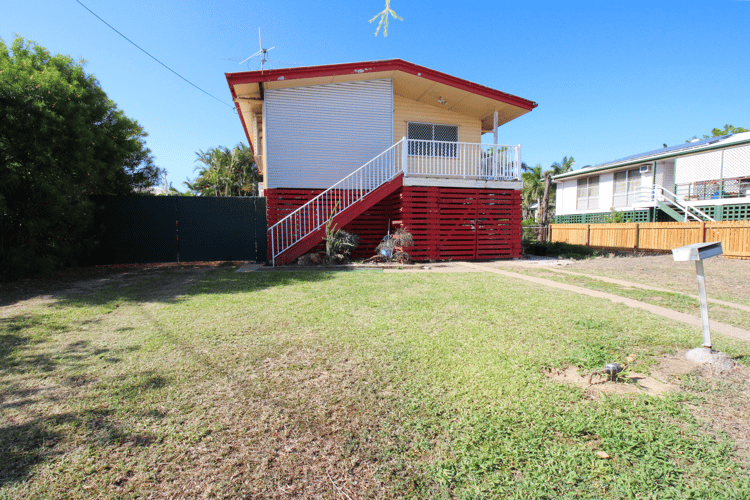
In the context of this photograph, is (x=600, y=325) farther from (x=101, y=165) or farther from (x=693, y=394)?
(x=101, y=165)

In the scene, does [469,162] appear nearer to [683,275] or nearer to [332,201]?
[332,201]

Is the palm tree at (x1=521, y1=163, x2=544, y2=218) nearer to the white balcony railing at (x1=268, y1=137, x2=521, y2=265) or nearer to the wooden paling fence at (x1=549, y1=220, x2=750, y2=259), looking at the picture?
the wooden paling fence at (x1=549, y1=220, x2=750, y2=259)

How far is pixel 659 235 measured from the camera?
51.0 ft

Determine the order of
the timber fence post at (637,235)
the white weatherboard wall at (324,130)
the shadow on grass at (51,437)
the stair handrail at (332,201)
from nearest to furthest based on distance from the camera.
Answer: the shadow on grass at (51,437) → the stair handrail at (332,201) → the white weatherboard wall at (324,130) → the timber fence post at (637,235)

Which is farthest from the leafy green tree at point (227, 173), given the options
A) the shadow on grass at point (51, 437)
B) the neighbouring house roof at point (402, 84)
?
the shadow on grass at point (51, 437)

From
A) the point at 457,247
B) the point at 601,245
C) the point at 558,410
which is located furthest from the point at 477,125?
the point at 558,410

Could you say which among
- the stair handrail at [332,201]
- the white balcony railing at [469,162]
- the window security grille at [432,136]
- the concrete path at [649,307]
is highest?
the window security grille at [432,136]

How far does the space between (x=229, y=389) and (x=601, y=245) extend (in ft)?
65.2

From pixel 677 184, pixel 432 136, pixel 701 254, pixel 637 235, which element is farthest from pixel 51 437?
pixel 677 184

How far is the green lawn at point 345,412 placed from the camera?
6.05 ft

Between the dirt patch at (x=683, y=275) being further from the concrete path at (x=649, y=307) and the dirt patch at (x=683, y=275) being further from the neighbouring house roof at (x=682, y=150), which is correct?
the neighbouring house roof at (x=682, y=150)

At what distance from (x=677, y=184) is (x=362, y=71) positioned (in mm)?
18896

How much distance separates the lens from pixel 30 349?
144 inches

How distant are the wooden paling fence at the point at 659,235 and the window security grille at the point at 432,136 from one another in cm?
864
